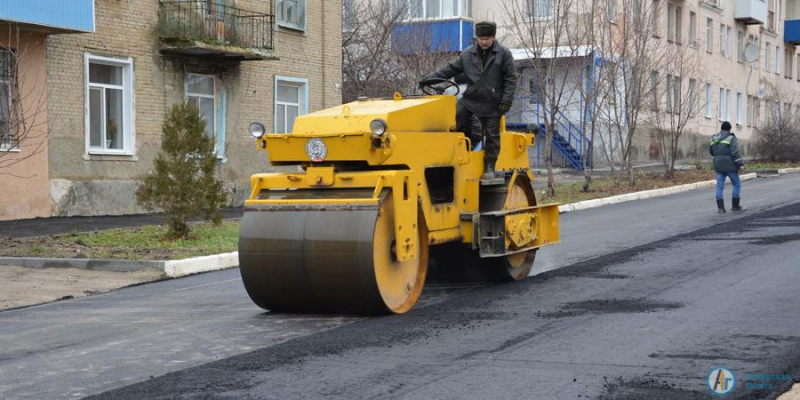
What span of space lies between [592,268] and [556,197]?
1295cm

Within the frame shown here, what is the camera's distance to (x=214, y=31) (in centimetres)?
2333

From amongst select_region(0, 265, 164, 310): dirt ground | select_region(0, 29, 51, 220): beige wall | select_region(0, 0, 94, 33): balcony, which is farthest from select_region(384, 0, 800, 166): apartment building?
select_region(0, 265, 164, 310): dirt ground

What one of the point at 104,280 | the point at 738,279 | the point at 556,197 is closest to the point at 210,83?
the point at 556,197

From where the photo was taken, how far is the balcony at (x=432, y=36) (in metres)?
31.7

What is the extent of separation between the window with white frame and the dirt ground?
1058 cm

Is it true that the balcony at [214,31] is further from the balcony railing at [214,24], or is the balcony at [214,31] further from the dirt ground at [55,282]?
the dirt ground at [55,282]

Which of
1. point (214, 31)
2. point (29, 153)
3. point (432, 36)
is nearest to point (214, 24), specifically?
point (214, 31)

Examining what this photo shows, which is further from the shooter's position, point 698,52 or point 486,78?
point 698,52

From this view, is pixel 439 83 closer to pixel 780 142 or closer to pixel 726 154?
pixel 726 154

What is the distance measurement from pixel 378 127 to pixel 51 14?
38.9ft

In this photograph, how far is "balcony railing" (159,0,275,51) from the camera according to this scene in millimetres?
22547

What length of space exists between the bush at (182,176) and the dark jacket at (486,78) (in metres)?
6.34

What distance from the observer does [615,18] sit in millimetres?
31156

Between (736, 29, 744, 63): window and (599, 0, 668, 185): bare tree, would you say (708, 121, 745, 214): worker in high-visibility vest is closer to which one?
(599, 0, 668, 185): bare tree
